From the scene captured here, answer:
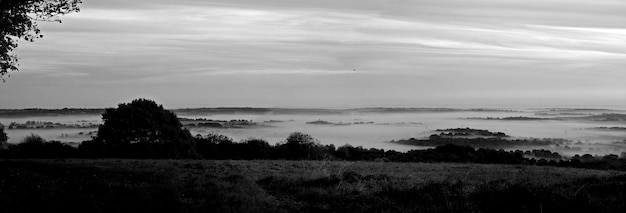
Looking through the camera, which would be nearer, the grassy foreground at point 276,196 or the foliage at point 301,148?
the grassy foreground at point 276,196

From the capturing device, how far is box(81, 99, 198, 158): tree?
5344 centimetres

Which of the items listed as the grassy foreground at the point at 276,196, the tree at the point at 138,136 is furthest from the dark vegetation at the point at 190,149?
the grassy foreground at the point at 276,196

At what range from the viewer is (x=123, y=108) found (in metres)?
55.4

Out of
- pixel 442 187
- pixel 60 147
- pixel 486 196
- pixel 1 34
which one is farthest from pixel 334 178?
pixel 60 147

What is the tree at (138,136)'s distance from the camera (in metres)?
53.4

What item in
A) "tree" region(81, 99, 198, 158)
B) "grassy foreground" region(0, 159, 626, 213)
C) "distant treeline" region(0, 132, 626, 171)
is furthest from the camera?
"distant treeline" region(0, 132, 626, 171)

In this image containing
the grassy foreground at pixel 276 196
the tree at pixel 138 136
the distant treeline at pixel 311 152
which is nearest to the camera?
the grassy foreground at pixel 276 196

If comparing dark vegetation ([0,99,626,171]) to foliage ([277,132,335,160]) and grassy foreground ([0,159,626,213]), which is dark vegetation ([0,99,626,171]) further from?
grassy foreground ([0,159,626,213])

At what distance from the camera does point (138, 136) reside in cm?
5406

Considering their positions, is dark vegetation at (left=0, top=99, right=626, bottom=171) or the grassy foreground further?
dark vegetation at (left=0, top=99, right=626, bottom=171)

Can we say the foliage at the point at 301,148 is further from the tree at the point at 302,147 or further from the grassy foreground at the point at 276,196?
the grassy foreground at the point at 276,196

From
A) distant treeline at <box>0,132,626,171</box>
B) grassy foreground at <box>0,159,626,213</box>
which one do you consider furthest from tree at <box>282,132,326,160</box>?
grassy foreground at <box>0,159,626,213</box>

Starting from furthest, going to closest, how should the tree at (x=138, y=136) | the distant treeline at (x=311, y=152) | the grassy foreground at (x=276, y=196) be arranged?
the distant treeline at (x=311, y=152) < the tree at (x=138, y=136) < the grassy foreground at (x=276, y=196)

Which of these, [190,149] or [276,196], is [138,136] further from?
[276,196]
